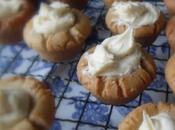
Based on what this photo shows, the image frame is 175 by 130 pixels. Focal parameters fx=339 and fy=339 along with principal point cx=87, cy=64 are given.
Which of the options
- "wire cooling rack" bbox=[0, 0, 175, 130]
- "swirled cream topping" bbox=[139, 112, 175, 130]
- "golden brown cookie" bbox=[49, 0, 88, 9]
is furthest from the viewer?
"golden brown cookie" bbox=[49, 0, 88, 9]

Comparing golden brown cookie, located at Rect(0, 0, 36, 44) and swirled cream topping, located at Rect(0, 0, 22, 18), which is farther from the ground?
swirled cream topping, located at Rect(0, 0, 22, 18)

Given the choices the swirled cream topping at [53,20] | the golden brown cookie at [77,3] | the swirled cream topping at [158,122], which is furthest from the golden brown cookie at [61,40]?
the swirled cream topping at [158,122]

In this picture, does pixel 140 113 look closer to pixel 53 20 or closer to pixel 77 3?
pixel 53 20

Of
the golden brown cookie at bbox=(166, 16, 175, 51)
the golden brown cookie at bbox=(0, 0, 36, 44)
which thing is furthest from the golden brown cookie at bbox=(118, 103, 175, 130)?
the golden brown cookie at bbox=(0, 0, 36, 44)

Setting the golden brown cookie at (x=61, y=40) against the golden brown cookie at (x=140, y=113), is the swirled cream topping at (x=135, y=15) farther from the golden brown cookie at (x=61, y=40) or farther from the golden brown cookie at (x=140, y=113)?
the golden brown cookie at (x=140, y=113)

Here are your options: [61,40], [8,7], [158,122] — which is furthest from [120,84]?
[8,7]

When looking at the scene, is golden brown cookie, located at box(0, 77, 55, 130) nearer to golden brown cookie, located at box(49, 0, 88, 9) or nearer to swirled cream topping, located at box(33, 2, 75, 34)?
swirled cream topping, located at box(33, 2, 75, 34)
